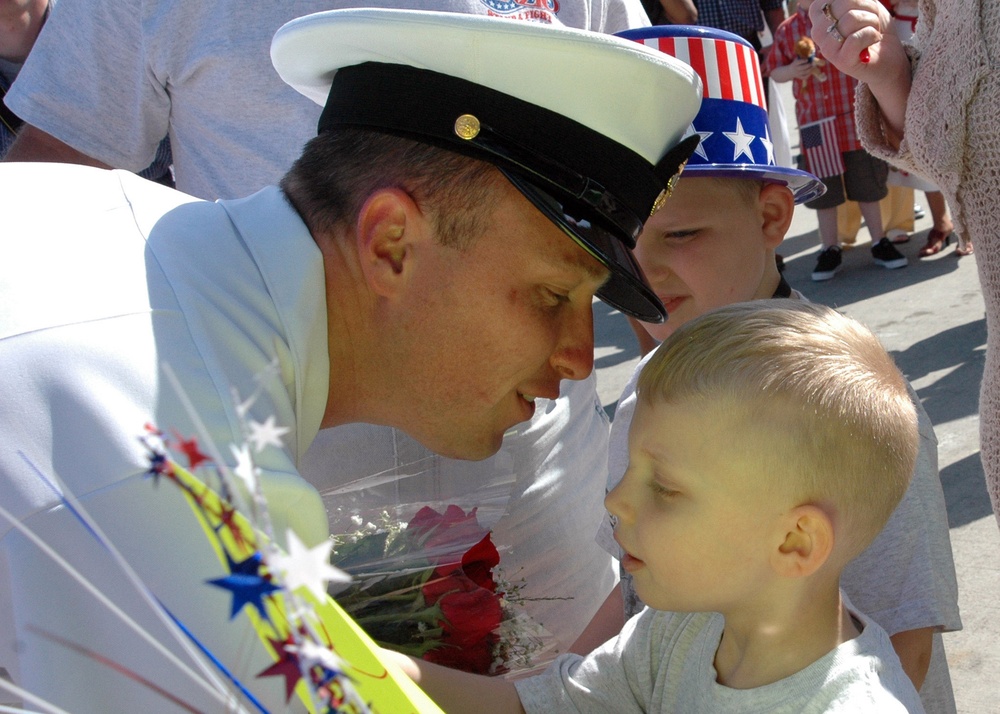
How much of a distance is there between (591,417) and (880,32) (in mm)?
1049

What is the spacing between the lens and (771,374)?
143 centimetres

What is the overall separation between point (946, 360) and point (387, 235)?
4178 millimetres

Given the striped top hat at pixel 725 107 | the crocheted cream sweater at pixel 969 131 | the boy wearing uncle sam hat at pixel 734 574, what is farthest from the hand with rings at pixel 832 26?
the boy wearing uncle sam hat at pixel 734 574

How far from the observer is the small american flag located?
670cm

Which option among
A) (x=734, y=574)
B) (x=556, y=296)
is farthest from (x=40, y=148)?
(x=734, y=574)

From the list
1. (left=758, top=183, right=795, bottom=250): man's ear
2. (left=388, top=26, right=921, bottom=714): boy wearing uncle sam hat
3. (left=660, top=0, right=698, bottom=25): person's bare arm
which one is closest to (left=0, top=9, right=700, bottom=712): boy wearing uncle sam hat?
(left=388, top=26, right=921, bottom=714): boy wearing uncle sam hat

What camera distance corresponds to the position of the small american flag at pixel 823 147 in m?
6.70

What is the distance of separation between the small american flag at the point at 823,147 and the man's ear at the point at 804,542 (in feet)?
18.8

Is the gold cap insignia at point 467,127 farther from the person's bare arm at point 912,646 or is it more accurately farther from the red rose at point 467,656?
the person's bare arm at point 912,646

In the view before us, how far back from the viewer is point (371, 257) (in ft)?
5.09

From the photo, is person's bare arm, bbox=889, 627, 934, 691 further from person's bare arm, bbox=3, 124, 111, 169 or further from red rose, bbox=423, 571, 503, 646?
person's bare arm, bbox=3, 124, 111, 169

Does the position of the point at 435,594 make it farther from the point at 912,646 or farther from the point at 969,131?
the point at 969,131

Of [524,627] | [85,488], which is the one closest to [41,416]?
[85,488]

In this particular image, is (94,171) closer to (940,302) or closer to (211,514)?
(211,514)
